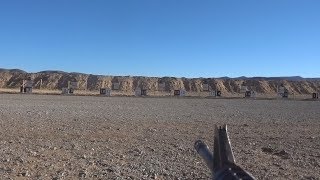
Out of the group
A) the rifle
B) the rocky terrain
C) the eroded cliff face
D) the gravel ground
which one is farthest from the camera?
the eroded cliff face

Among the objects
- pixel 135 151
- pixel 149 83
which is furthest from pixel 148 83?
pixel 135 151

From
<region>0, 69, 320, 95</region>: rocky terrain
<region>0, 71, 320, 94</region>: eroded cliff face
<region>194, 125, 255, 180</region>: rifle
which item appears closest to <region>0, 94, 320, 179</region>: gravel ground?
<region>194, 125, 255, 180</region>: rifle

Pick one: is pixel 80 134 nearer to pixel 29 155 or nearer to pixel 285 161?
pixel 29 155

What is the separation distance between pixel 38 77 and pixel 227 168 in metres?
141

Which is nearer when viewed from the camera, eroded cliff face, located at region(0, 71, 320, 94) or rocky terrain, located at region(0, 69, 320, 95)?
rocky terrain, located at region(0, 69, 320, 95)

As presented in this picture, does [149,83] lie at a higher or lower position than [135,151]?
higher

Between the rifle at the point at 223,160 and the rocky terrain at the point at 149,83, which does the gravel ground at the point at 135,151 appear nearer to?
the rifle at the point at 223,160

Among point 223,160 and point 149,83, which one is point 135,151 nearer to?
point 223,160

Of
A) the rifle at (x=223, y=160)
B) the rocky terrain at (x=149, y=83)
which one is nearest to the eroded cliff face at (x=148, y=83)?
the rocky terrain at (x=149, y=83)

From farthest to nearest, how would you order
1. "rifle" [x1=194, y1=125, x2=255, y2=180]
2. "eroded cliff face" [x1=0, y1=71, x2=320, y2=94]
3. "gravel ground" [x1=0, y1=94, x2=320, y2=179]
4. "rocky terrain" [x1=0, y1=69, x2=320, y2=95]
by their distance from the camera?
"eroded cliff face" [x1=0, y1=71, x2=320, y2=94] → "rocky terrain" [x1=0, y1=69, x2=320, y2=95] → "gravel ground" [x1=0, y1=94, x2=320, y2=179] → "rifle" [x1=194, y1=125, x2=255, y2=180]

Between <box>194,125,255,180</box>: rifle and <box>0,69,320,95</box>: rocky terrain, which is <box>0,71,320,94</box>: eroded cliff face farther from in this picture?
<box>194,125,255,180</box>: rifle

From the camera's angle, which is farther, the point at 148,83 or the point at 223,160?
the point at 148,83

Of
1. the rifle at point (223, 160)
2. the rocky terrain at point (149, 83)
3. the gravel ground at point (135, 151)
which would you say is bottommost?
the gravel ground at point (135, 151)

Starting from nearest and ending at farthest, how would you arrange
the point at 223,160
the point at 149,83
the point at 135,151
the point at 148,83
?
the point at 223,160
the point at 135,151
the point at 148,83
the point at 149,83
